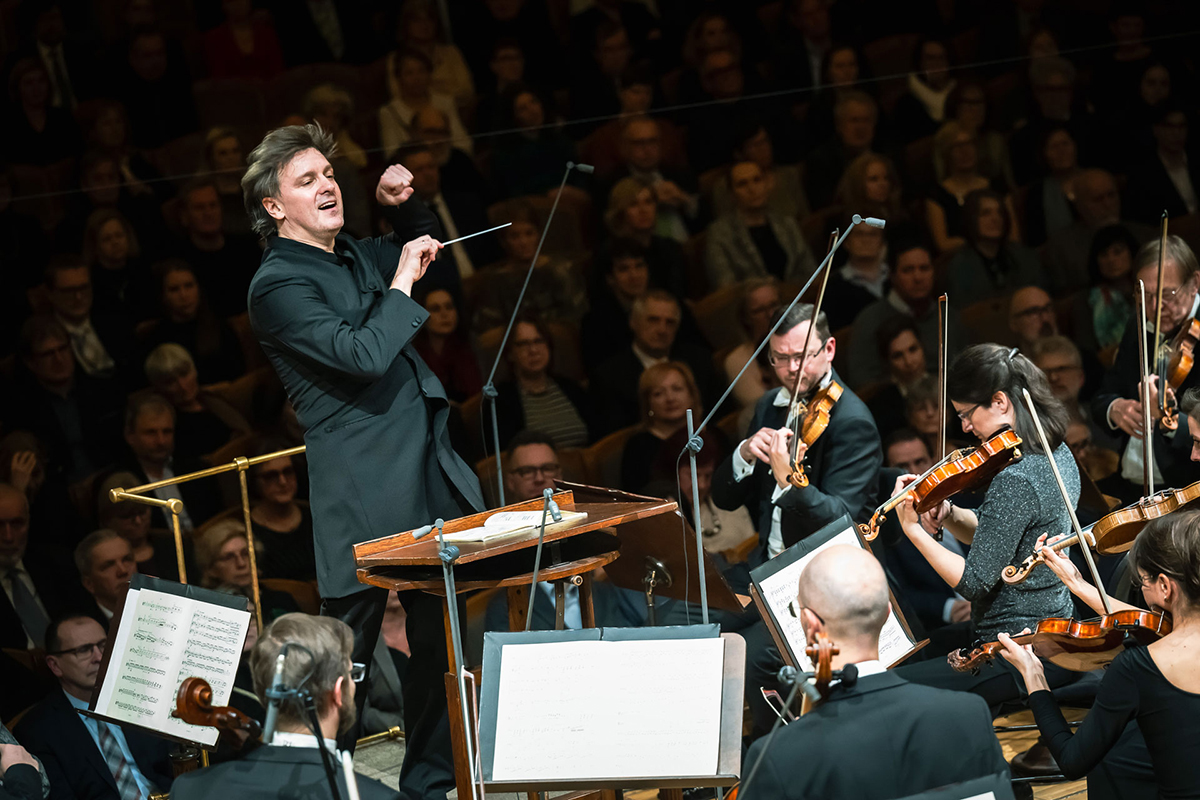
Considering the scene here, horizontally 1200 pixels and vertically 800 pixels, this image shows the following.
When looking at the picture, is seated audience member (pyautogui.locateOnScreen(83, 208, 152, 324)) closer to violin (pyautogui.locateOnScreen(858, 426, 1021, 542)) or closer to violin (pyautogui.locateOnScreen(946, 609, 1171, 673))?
violin (pyautogui.locateOnScreen(858, 426, 1021, 542))

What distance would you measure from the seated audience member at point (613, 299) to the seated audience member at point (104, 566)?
5.69ft

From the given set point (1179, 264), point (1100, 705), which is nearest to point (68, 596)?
point (1100, 705)

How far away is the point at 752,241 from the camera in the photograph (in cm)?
508

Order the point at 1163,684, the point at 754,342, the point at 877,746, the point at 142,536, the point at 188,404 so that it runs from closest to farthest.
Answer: the point at 877,746 → the point at 1163,684 → the point at 142,536 → the point at 188,404 → the point at 754,342

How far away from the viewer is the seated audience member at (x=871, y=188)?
5.24 meters

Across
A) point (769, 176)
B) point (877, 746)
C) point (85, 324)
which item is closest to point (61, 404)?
point (85, 324)

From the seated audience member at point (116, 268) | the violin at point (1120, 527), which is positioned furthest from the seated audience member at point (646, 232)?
the violin at point (1120, 527)

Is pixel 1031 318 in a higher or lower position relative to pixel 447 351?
lower

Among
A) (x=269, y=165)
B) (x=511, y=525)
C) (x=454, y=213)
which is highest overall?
(x=269, y=165)

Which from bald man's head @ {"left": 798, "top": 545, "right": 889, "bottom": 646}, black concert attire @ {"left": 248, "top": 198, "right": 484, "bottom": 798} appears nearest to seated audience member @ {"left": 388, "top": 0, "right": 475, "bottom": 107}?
black concert attire @ {"left": 248, "top": 198, "right": 484, "bottom": 798}

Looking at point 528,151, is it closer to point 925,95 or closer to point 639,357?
point 639,357

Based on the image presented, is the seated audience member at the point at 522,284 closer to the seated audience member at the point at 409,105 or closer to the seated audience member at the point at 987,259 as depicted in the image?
the seated audience member at the point at 409,105

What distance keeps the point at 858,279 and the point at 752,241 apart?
46 cm

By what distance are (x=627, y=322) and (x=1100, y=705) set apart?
2.85m
